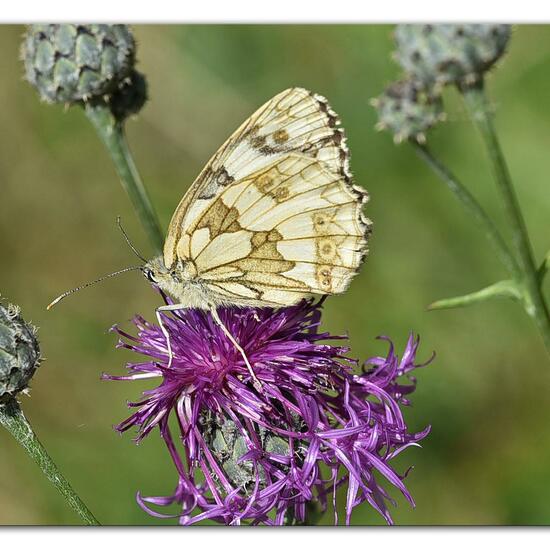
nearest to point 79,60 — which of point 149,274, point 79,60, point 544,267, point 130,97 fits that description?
point 79,60

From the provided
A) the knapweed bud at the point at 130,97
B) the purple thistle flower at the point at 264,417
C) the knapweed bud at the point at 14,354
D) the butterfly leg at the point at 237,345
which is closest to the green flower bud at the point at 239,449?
the purple thistle flower at the point at 264,417

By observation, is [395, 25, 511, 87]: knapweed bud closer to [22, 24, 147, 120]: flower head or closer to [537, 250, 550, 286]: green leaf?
[537, 250, 550, 286]: green leaf

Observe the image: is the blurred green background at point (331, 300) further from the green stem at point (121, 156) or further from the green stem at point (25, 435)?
the green stem at point (25, 435)

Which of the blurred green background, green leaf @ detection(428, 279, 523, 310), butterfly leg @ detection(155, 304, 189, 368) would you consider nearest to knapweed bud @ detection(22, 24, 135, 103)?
the blurred green background

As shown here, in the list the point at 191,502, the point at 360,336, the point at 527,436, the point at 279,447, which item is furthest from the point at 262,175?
the point at 527,436

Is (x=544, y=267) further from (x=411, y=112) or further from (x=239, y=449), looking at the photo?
(x=239, y=449)
